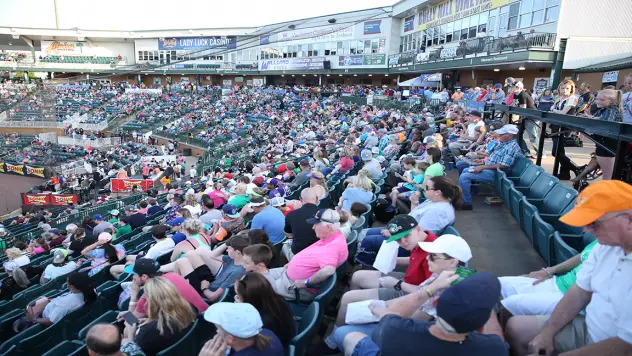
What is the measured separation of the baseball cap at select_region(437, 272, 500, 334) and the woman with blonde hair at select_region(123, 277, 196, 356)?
206cm

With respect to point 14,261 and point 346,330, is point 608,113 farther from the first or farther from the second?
point 14,261

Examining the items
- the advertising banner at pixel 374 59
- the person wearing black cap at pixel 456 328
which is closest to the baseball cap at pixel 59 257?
the person wearing black cap at pixel 456 328

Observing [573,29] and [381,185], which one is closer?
[381,185]

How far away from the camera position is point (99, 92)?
1718 inches

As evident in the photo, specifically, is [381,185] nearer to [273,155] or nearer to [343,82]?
[273,155]

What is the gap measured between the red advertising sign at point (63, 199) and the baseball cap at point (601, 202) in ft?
64.3

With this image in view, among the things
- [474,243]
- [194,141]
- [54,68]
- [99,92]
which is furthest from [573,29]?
[54,68]

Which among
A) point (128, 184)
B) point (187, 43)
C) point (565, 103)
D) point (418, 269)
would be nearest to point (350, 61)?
point (128, 184)

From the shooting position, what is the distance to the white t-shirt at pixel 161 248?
16.6ft

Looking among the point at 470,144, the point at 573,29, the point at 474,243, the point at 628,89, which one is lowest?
the point at 474,243

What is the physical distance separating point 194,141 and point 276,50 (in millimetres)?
19983

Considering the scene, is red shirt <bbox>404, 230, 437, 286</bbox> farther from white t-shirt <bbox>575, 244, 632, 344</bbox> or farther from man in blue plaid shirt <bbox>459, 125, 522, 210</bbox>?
man in blue plaid shirt <bbox>459, 125, 522, 210</bbox>

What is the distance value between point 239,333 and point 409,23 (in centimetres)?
3309

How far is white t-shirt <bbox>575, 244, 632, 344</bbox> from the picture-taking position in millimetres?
1885
